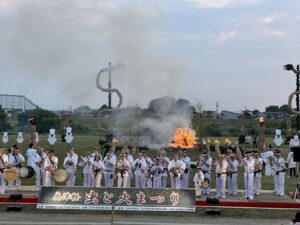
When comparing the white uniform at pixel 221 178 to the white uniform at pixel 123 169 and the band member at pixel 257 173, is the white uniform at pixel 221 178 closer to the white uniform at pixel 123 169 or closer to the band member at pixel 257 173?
the band member at pixel 257 173

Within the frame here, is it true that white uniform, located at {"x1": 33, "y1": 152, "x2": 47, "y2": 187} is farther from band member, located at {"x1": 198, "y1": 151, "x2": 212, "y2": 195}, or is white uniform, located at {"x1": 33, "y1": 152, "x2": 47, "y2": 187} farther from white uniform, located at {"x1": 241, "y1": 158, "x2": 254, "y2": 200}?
white uniform, located at {"x1": 241, "y1": 158, "x2": 254, "y2": 200}

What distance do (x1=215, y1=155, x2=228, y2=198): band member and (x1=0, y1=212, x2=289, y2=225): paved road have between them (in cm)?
378

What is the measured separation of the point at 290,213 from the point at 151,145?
30.8m

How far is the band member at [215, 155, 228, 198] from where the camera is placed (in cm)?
2220

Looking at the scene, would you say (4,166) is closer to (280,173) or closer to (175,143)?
(280,173)

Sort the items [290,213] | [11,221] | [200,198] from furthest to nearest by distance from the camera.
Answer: [200,198] → [290,213] → [11,221]

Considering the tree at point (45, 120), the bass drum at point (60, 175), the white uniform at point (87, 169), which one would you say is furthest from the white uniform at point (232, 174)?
the tree at point (45, 120)

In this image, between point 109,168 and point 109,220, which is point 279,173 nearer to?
point 109,168

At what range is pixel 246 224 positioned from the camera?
1728 cm

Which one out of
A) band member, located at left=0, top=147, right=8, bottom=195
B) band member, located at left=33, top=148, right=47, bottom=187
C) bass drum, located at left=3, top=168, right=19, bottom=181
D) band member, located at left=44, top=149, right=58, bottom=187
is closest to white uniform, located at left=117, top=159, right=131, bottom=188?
band member, located at left=44, top=149, right=58, bottom=187

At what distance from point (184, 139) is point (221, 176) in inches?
913

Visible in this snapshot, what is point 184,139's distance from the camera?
45.3 m

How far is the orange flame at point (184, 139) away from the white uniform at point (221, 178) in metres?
21.6

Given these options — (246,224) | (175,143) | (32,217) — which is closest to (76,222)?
(32,217)
